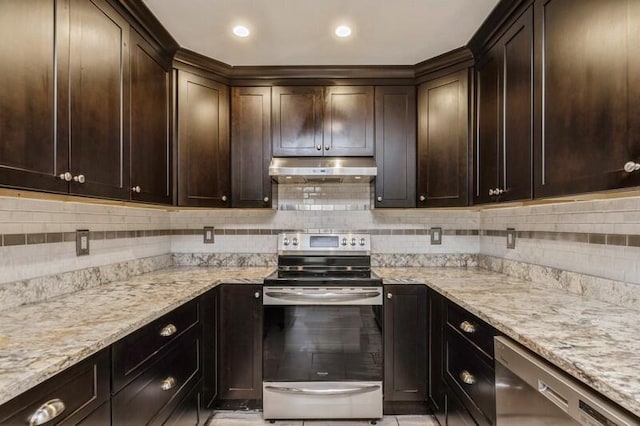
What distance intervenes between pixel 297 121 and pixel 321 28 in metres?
0.65

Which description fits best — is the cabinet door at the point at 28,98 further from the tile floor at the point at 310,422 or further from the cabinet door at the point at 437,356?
the cabinet door at the point at 437,356

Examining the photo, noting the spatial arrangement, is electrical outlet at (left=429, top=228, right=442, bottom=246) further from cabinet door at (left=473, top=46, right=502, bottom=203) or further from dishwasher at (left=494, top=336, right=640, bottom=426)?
dishwasher at (left=494, top=336, right=640, bottom=426)

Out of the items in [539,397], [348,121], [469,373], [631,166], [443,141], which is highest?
[348,121]

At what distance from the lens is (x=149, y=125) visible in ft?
6.06

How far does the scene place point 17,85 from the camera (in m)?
1.01

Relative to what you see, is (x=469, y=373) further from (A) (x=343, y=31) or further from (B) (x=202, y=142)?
(B) (x=202, y=142)

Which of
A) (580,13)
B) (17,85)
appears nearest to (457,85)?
(580,13)

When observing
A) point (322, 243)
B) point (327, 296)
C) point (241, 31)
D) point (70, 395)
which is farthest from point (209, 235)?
point (70, 395)

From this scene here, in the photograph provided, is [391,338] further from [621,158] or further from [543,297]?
[621,158]

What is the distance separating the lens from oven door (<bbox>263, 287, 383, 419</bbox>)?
80.6 inches

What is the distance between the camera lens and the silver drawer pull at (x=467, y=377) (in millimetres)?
1468

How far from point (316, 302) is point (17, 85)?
Result: 168cm

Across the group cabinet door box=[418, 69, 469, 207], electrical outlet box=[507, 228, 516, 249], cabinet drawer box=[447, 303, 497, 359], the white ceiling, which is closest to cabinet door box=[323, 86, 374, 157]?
the white ceiling

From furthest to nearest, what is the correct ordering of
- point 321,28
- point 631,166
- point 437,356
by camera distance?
point 437,356, point 321,28, point 631,166
